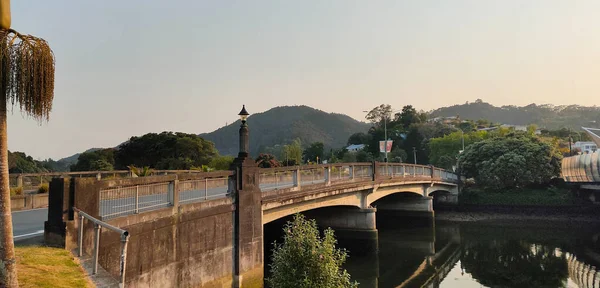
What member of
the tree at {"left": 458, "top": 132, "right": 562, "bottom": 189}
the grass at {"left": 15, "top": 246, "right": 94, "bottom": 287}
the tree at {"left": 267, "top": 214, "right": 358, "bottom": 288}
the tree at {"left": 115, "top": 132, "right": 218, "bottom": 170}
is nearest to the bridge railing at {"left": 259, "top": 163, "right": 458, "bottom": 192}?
the tree at {"left": 267, "top": 214, "right": 358, "bottom": 288}

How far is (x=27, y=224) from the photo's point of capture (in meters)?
11.8

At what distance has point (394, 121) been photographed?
118 meters

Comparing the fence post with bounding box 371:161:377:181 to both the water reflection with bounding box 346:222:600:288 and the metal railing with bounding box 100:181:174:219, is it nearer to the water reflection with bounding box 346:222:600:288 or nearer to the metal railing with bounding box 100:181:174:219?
the water reflection with bounding box 346:222:600:288

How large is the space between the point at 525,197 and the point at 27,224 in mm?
41161

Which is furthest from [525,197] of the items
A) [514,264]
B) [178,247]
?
[178,247]

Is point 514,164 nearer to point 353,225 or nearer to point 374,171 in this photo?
point 374,171

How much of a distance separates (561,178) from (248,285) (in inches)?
1605

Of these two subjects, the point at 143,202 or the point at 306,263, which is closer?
the point at 306,263

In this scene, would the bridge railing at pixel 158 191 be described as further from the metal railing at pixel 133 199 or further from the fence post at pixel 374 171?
the fence post at pixel 374 171

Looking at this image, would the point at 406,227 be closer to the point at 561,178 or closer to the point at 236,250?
the point at 561,178

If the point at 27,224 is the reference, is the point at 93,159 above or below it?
above

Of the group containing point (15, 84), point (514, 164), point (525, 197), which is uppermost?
point (15, 84)

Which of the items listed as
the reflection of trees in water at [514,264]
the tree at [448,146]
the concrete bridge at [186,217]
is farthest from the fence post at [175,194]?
the tree at [448,146]

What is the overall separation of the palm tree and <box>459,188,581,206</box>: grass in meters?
42.7
